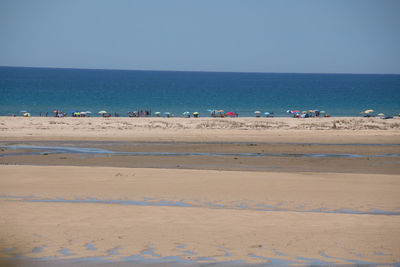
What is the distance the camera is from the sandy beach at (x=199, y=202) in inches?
372

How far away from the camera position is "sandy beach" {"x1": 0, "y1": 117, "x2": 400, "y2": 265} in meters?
9.45

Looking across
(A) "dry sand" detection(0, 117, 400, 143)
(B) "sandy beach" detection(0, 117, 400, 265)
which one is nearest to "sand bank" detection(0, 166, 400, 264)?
(B) "sandy beach" detection(0, 117, 400, 265)

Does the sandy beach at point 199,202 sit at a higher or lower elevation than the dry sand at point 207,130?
lower

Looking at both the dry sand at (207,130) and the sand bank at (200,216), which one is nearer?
the sand bank at (200,216)

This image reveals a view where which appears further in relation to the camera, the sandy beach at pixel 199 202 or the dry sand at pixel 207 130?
the dry sand at pixel 207 130

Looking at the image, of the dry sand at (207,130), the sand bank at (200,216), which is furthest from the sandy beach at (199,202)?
the dry sand at (207,130)

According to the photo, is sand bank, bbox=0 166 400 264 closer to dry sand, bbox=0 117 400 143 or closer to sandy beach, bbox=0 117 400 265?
sandy beach, bbox=0 117 400 265

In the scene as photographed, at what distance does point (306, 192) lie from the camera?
15.4 m

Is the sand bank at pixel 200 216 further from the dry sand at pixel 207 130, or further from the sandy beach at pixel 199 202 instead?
the dry sand at pixel 207 130

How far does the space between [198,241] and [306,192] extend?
6259 mm

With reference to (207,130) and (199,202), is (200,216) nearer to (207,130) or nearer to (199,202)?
(199,202)

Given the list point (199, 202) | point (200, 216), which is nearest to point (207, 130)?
point (199, 202)

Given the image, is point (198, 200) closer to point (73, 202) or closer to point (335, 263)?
point (73, 202)

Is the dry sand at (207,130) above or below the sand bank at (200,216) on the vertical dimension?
above
